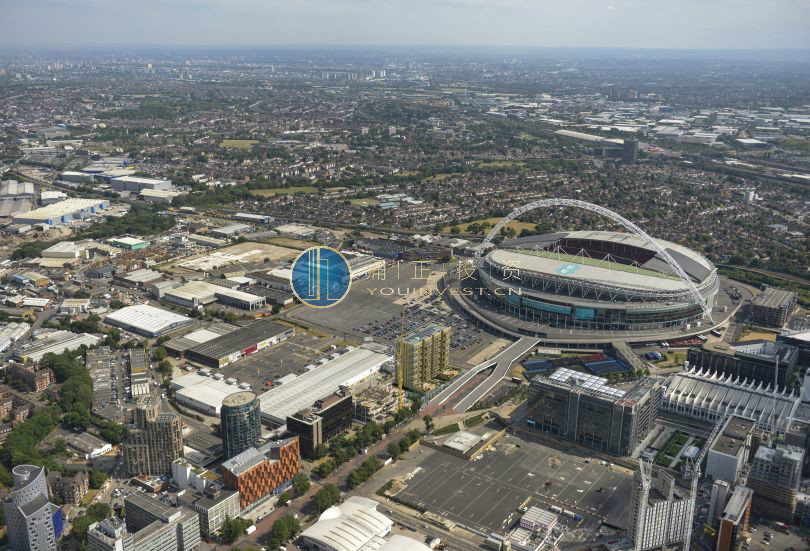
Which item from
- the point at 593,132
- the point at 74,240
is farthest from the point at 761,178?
the point at 74,240

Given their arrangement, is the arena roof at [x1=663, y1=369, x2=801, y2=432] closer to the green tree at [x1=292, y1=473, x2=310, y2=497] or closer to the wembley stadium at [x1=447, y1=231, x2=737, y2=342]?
the wembley stadium at [x1=447, y1=231, x2=737, y2=342]

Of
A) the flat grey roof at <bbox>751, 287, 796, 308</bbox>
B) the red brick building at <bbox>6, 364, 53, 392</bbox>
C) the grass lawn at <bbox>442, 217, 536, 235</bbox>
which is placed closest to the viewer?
the red brick building at <bbox>6, 364, 53, 392</bbox>

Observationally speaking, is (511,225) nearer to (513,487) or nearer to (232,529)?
(513,487)

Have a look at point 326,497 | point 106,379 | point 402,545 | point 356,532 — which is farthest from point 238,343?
point 402,545

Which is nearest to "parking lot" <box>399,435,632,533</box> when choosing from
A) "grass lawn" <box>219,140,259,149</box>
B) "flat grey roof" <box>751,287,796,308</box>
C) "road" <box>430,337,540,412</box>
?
"road" <box>430,337,540,412</box>

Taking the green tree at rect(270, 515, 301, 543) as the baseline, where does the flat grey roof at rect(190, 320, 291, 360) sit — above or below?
above
